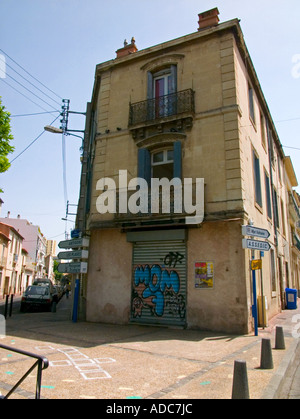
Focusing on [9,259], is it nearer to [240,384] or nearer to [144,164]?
[144,164]

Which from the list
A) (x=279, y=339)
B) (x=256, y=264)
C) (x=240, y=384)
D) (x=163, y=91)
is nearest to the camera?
(x=240, y=384)

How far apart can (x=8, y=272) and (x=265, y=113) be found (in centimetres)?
3215

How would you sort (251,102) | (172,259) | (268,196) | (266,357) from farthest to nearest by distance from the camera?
(268,196)
(251,102)
(172,259)
(266,357)

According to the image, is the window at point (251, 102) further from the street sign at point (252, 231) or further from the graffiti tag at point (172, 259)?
the graffiti tag at point (172, 259)

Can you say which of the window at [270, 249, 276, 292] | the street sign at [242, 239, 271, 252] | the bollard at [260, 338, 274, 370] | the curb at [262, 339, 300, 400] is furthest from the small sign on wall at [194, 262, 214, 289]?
the window at [270, 249, 276, 292]

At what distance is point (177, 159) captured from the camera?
11.5 metres

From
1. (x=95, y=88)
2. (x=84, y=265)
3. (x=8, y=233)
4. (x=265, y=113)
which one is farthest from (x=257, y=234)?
(x=8, y=233)

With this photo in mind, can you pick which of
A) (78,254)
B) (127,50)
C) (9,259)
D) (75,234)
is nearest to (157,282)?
(78,254)

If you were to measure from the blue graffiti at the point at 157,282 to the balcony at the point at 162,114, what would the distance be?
17.1 feet

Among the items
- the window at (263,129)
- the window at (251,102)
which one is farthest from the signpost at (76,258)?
the window at (263,129)

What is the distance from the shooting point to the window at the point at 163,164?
12.2 meters

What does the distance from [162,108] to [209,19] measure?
411cm

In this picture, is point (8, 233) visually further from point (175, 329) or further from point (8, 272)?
point (175, 329)

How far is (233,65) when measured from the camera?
11.5 m
